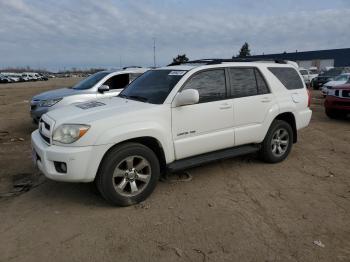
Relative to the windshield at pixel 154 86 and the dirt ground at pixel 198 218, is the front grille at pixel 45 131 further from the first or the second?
the windshield at pixel 154 86

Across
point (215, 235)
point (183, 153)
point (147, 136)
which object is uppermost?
point (147, 136)

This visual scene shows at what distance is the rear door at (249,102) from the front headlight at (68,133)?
2333 millimetres

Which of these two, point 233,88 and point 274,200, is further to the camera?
point 233,88

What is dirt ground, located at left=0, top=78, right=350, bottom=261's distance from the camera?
3.22 meters

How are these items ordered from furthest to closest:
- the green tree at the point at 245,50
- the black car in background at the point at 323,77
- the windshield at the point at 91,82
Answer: the green tree at the point at 245,50 < the black car in background at the point at 323,77 < the windshield at the point at 91,82

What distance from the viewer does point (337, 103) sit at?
403 inches

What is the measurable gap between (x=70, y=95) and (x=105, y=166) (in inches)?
194

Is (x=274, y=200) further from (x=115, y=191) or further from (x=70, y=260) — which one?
(x=70, y=260)

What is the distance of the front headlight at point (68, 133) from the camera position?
3879mm

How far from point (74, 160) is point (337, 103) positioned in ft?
29.4

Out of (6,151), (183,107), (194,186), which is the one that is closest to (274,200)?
(194,186)

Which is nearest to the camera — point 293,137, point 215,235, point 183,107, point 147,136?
point 215,235

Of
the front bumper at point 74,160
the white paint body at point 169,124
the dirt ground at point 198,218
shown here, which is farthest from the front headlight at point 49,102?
the front bumper at point 74,160

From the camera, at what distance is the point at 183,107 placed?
451 centimetres
